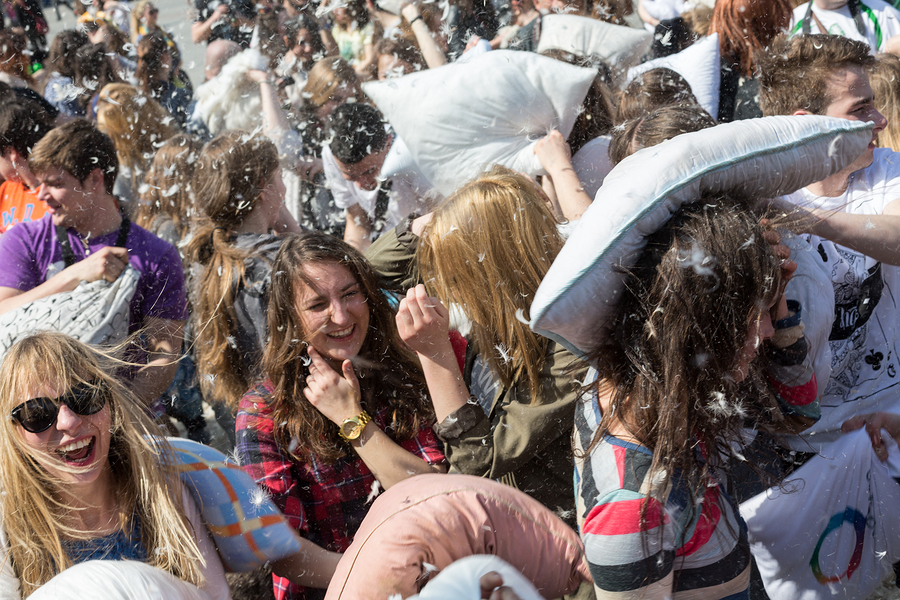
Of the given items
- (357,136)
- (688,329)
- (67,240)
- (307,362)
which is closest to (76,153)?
(67,240)

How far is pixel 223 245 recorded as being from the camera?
2.20 m

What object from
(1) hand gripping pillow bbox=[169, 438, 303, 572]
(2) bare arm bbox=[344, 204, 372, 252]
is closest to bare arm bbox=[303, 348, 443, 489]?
(1) hand gripping pillow bbox=[169, 438, 303, 572]

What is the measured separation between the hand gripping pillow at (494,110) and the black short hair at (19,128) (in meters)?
1.44

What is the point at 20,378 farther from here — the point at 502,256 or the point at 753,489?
the point at 753,489

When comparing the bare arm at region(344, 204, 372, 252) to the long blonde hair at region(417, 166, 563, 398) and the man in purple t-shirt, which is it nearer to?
the man in purple t-shirt

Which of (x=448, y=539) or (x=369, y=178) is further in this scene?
(x=369, y=178)

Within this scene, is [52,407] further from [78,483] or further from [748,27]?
[748,27]

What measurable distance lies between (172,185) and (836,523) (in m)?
2.49

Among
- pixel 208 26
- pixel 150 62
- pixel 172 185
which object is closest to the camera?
pixel 172 185

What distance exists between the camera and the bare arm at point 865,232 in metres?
1.46

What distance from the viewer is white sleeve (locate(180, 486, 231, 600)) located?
4.22ft

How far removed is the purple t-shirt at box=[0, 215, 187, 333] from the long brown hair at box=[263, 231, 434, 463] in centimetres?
56

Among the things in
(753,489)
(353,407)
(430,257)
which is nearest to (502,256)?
(430,257)

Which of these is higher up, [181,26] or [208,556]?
[181,26]
